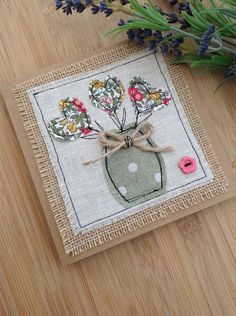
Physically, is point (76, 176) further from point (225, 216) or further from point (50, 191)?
point (225, 216)

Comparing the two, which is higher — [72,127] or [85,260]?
[72,127]

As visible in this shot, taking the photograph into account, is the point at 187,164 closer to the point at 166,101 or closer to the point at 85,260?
the point at 166,101

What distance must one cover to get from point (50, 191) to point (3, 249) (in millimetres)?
117

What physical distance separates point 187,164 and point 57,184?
0.22 meters

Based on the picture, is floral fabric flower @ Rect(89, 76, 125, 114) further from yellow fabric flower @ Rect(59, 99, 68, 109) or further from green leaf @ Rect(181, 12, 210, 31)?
green leaf @ Rect(181, 12, 210, 31)

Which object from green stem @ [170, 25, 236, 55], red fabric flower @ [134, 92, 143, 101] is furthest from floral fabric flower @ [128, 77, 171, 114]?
green stem @ [170, 25, 236, 55]

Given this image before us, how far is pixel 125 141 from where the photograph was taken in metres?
0.71

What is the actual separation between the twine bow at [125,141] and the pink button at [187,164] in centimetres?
3

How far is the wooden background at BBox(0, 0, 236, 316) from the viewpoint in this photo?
0.69 meters

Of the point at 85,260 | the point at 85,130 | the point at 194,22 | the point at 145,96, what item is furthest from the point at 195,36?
the point at 85,260

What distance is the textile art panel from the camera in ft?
2.30

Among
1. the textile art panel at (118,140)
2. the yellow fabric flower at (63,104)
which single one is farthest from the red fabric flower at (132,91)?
the yellow fabric flower at (63,104)

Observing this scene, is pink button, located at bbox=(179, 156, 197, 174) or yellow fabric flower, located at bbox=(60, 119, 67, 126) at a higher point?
yellow fabric flower, located at bbox=(60, 119, 67, 126)

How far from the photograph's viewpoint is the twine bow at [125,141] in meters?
0.71
